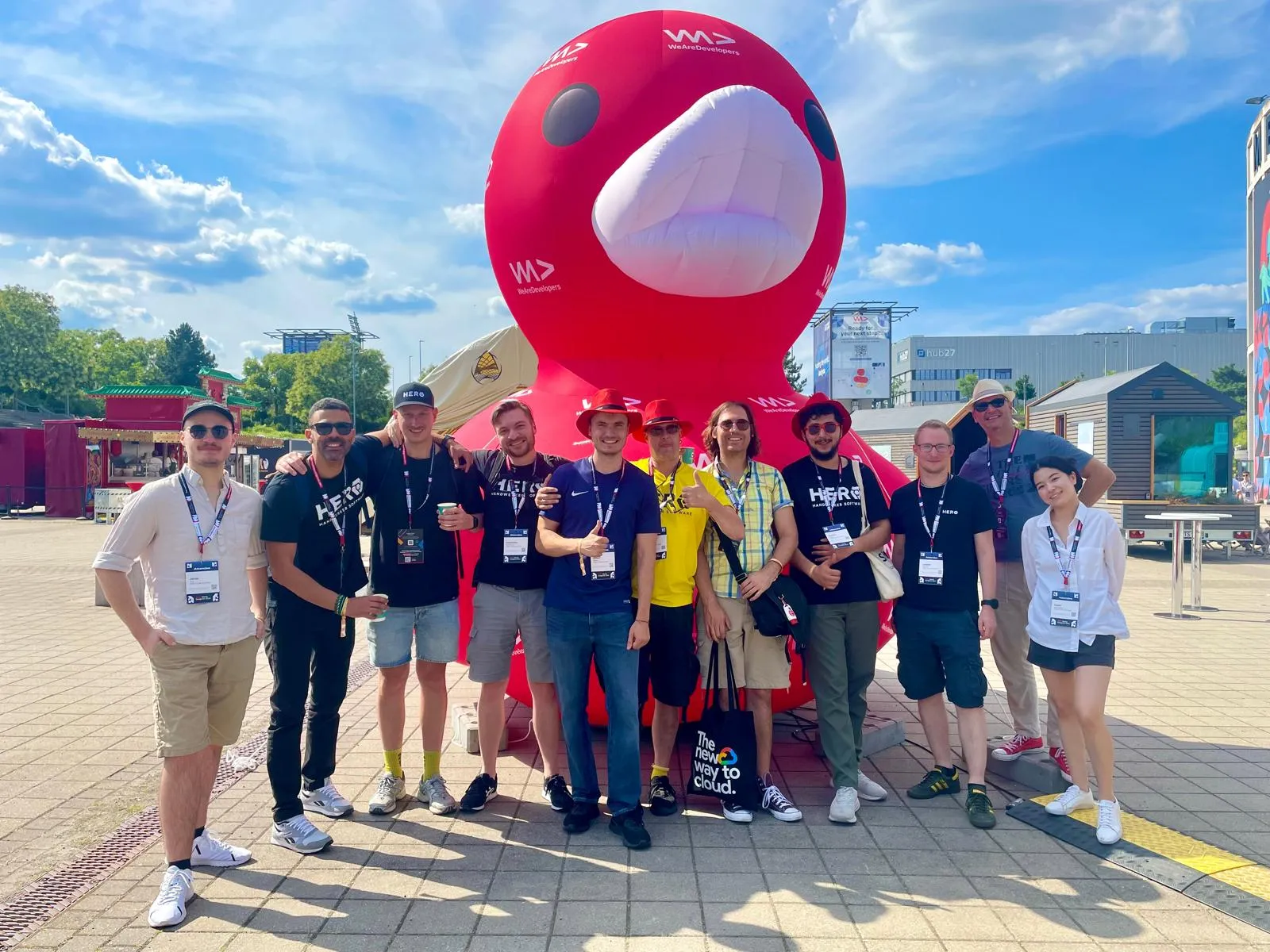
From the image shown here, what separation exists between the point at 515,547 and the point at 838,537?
4.93 ft

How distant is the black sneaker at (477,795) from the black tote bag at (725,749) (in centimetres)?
99

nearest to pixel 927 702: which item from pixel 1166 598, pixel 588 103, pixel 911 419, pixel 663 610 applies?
pixel 663 610

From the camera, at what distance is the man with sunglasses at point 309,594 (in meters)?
3.51

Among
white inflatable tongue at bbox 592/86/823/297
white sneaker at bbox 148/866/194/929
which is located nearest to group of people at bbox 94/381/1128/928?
white sneaker at bbox 148/866/194/929

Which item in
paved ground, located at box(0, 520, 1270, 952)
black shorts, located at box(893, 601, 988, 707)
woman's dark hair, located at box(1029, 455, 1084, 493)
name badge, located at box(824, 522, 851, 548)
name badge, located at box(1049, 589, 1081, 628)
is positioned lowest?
paved ground, located at box(0, 520, 1270, 952)

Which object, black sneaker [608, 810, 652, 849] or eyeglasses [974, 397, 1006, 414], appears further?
eyeglasses [974, 397, 1006, 414]

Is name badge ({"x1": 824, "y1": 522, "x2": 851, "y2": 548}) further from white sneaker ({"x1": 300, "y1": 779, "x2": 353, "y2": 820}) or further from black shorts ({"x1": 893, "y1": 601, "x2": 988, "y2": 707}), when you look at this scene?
white sneaker ({"x1": 300, "y1": 779, "x2": 353, "y2": 820})

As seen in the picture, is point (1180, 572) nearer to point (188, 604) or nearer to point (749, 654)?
point (749, 654)

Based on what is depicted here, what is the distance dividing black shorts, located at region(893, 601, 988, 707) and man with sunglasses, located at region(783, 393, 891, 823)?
0.17 m

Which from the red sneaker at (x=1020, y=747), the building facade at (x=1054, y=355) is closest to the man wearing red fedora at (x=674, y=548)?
the red sneaker at (x=1020, y=747)

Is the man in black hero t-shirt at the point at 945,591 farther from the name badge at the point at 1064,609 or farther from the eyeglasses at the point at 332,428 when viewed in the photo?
the eyeglasses at the point at 332,428

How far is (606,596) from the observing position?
3658mm

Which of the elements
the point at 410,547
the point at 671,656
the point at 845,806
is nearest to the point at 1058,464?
the point at 845,806

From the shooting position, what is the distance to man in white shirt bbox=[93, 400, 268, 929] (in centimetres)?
311
